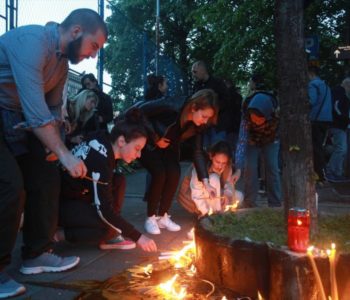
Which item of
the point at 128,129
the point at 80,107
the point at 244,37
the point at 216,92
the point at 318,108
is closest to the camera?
the point at 128,129

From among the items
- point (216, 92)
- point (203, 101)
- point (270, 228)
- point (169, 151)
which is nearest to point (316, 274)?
point (270, 228)

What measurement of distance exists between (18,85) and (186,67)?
21.1m

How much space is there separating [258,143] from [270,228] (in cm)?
232

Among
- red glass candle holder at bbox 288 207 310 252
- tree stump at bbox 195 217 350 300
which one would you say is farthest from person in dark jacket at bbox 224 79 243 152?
red glass candle holder at bbox 288 207 310 252

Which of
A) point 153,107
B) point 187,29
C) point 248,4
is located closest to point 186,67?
point 187,29

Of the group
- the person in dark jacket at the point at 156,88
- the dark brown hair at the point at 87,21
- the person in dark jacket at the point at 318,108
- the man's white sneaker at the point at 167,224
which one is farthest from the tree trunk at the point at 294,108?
the person in dark jacket at the point at 318,108

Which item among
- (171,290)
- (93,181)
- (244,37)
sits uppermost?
(244,37)

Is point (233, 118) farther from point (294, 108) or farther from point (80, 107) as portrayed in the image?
point (294, 108)

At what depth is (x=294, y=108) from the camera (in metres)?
3.09

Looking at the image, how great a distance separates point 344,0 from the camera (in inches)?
586

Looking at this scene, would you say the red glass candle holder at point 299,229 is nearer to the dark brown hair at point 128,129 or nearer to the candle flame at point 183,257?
the candle flame at point 183,257

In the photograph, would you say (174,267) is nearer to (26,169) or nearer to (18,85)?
(26,169)

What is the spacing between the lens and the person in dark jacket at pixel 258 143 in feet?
17.7

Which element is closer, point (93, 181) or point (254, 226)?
point (254, 226)
